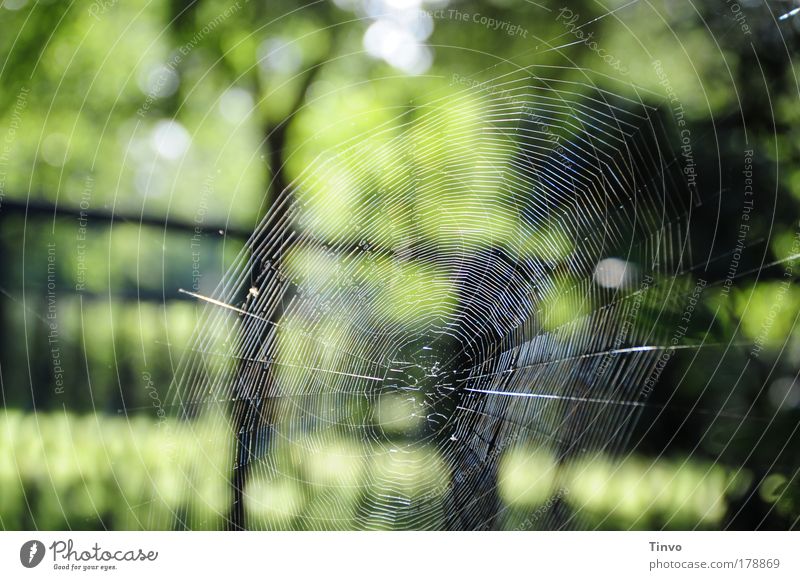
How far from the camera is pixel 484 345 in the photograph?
0.68 metres

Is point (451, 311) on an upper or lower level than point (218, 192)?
lower

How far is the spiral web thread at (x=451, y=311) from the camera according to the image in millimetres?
645

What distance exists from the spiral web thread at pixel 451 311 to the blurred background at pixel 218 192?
12mm

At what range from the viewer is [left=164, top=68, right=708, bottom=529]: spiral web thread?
64 cm

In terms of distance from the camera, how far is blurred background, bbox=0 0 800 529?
0.62m

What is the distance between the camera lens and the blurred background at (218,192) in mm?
624

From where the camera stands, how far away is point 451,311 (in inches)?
27.0

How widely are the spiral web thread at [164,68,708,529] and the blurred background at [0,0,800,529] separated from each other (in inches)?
0.5

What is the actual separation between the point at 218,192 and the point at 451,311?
29cm

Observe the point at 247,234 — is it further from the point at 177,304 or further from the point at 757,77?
the point at 757,77

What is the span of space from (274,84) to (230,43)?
64 mm
